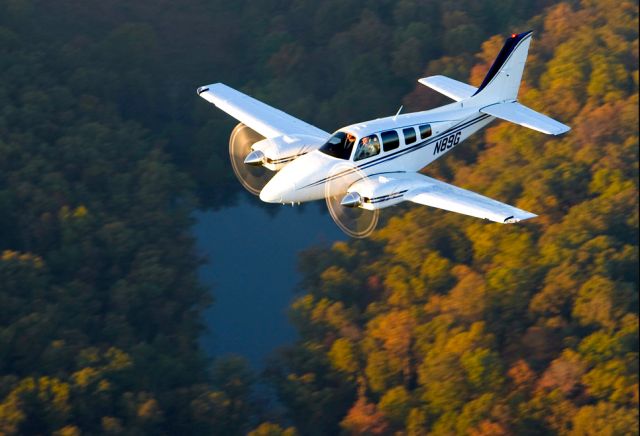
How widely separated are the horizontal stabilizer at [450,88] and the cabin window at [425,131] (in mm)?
3088

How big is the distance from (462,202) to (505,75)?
893 centimetres

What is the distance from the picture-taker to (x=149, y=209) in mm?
52125

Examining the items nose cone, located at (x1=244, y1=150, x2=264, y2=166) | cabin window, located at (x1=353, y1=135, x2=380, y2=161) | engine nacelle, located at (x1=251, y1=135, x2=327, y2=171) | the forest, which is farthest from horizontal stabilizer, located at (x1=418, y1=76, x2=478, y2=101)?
the forest

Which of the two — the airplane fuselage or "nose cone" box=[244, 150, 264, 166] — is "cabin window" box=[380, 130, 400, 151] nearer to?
the airplane fuselage

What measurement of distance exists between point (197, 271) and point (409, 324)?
1112cm

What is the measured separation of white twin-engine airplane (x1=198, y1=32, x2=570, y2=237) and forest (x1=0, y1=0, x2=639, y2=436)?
10.8 meters

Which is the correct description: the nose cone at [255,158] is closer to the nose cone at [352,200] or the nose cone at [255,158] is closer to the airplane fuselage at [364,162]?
the airplane fuselage at [364,162]

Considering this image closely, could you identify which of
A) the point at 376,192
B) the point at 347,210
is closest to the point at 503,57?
the point at 376,192

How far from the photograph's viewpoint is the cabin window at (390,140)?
115 feet

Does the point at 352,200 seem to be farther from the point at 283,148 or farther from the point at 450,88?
the point at 450,88

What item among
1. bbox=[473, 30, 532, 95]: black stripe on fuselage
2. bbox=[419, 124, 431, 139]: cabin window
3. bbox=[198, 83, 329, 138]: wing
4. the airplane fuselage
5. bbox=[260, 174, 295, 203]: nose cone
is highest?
bbox=[473, 30, 532, 95]: black stripe on fuselage

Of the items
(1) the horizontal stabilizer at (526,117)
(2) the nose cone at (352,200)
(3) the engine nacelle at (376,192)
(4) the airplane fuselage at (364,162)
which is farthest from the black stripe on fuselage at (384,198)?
(1) the horizontal stabilizer at (526,117)

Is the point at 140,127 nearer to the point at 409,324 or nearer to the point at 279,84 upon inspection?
the point at 279,84

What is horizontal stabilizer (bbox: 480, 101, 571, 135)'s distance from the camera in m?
36.5
